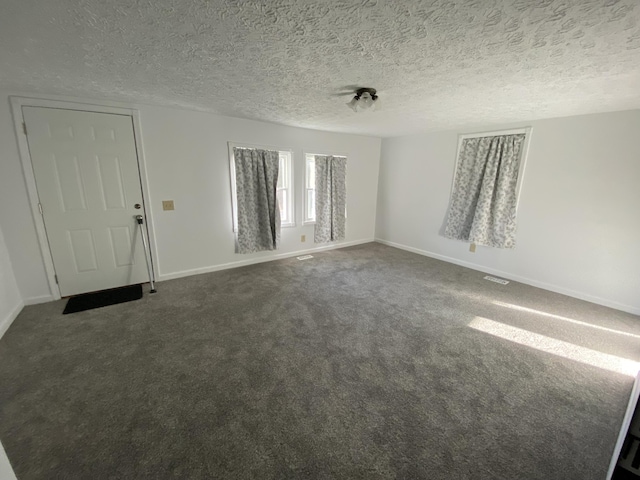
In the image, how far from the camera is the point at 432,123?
3.72 metres

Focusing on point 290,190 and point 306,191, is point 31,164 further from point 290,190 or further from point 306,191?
point 306,191

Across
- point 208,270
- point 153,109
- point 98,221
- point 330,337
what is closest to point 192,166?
point 153,109

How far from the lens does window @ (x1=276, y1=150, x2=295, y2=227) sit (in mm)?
4242

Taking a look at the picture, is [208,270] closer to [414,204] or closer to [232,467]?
[232,467]

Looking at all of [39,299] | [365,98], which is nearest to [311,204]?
[365,98]

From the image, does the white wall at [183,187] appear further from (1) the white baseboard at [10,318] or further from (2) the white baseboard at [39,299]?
(1) the white baseboard at [10,318]

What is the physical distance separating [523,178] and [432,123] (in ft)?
4.67

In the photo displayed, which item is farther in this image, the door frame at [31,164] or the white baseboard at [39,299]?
the white baseboard at [39,299]

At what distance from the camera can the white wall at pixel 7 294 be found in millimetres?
2396

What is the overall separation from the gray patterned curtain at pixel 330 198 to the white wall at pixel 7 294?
3773 millimetres

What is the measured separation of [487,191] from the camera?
3.74 metres

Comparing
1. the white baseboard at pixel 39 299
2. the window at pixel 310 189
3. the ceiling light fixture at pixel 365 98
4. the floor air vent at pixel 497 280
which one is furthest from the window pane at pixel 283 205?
the floor air vent at pixel 497 280

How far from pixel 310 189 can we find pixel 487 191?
2.73m

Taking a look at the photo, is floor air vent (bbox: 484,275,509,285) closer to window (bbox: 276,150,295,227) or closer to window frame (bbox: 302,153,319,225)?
window frame (bbox: 302,153,319,225)
